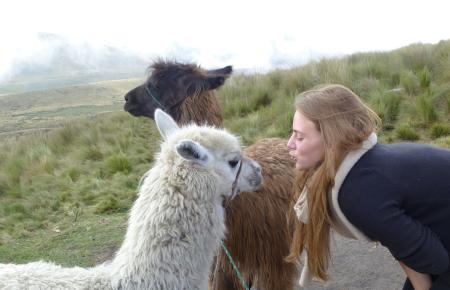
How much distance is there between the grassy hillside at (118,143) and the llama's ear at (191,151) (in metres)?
2.69

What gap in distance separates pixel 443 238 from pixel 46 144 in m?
8.53

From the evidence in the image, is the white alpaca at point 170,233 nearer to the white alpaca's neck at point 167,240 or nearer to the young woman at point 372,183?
the white alpaca's neck at point 167,240

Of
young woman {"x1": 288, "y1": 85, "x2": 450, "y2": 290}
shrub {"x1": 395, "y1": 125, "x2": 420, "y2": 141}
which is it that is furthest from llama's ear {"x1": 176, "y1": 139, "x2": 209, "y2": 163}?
shrub {"x1": 395, "y1": 125, "x2": 420, "y2": 141}

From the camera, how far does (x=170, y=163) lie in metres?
2.09

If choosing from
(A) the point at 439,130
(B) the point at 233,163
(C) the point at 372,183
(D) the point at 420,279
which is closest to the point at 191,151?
(B) the point at 233,163

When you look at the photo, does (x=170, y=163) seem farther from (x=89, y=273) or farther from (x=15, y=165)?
(x=15, y=165)

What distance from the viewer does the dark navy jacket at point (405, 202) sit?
1669 millimetres

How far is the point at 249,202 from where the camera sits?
9.29 ft

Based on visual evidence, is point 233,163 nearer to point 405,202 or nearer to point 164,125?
point 164,125

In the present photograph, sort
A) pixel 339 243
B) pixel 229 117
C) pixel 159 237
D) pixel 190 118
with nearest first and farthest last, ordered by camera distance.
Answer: pixel 159 237 → pixel 190 118 → pixel 339 243 → pixel 229 117

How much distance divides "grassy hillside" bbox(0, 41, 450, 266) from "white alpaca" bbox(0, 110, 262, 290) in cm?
247

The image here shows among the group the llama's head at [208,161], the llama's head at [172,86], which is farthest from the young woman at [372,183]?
the llama's head at [172,86]

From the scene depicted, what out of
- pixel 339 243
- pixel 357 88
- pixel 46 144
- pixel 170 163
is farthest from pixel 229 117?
pixel 170 163

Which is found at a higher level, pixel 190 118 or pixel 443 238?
pixel 190 118
